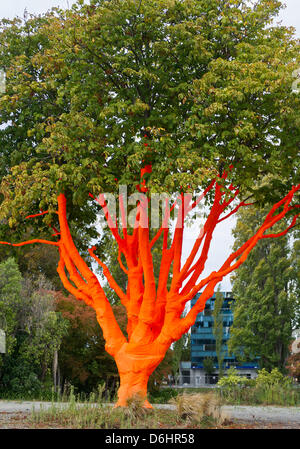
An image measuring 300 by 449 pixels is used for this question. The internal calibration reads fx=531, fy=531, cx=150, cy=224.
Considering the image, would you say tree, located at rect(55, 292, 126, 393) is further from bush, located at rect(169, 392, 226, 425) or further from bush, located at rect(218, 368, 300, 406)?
bush, located at rect(169, 392, 226, 425)

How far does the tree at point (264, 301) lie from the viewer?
32.3m

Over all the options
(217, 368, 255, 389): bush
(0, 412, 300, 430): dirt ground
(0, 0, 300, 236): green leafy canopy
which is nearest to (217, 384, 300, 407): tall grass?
(217, 368, 255, 389): bush

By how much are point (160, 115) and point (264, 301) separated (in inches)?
884

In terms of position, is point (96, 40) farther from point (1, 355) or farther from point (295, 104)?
point (1, 355)

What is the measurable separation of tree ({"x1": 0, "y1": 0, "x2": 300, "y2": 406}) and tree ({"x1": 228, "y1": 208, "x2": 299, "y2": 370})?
1972 centimetres

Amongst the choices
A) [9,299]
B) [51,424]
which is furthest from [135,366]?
[9,299]

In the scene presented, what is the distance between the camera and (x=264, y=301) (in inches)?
1273

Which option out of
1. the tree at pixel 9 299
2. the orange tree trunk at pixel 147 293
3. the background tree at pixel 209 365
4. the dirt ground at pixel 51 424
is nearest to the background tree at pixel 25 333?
the tree at pixel 9 299

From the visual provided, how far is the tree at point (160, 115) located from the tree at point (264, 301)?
19715 millimetres

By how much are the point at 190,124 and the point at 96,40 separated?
289 cm

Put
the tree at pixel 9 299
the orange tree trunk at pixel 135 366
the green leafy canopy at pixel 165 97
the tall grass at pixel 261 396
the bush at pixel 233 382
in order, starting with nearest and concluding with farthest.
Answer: the green leafy canopy at pixel 165 97
the orange tree trunk at pixel 135 366
the tall grass at pixel 261 396
the bush at pixel 233 382
the tree at pixel 9 299

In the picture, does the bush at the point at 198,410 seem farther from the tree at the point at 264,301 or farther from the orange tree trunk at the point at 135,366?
the tree at the point at 264,301

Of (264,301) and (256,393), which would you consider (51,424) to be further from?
(264,301)
